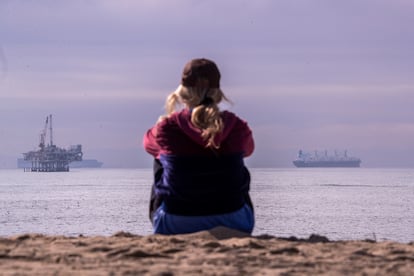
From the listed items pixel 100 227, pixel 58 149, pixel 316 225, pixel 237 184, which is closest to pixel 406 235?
pixel 316 225

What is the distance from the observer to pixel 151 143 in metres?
9.23

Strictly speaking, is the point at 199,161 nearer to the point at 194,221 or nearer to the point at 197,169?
the point at 197,169

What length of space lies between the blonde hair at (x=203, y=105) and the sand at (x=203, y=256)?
91cm

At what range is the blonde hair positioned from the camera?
8.63 meters

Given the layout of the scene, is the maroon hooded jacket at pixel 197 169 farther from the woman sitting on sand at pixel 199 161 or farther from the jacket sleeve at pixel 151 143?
the jacket sleeve at pixel 151 143

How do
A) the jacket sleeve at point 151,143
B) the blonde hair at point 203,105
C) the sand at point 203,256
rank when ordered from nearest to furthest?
the sand at point 203,256 < the blonde hair at point 203,105 < the jacket sleeve at point 151,143

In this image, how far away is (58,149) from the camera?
7500 inches

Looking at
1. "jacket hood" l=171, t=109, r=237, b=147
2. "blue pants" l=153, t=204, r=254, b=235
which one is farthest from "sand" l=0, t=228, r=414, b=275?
"jacket hood" l=171, t=109, r=237, b=147

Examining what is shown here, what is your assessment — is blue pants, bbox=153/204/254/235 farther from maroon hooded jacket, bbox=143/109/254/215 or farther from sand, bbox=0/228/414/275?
sand, bbox=0/228/414/275

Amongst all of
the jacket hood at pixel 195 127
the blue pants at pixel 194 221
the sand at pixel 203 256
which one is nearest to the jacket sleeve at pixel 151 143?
the jacket hood at pixel 195 127

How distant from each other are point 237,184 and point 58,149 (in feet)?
604

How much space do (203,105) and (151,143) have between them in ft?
2.49

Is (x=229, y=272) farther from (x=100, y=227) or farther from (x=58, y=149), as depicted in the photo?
(x=58, y=149)

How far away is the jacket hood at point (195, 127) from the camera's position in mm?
8742
